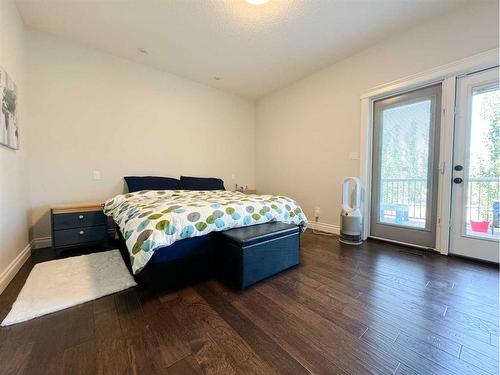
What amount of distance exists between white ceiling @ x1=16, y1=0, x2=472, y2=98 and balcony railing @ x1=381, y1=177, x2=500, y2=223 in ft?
5.86

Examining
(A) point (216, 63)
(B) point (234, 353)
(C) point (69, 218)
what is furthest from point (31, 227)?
(A) point (216, 63)

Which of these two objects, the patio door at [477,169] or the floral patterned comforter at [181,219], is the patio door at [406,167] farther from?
the floral patterned comforter at [181,219]

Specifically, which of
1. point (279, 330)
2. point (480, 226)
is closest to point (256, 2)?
point (279, 330)

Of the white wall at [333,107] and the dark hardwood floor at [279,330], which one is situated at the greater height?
the white wall at [333,107]

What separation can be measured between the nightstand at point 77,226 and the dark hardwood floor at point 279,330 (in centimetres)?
77

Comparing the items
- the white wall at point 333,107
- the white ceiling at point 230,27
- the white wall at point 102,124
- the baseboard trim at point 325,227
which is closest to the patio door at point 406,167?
the white wall at point 333,107

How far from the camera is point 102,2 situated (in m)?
2.13

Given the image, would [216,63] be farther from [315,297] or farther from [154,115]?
[315,297]

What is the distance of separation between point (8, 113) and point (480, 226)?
15.2ft

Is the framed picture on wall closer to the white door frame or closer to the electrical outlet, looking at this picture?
the electrical outlet

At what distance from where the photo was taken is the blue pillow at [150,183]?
2992 mm

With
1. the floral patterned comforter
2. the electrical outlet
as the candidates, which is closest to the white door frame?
the electrical outlet

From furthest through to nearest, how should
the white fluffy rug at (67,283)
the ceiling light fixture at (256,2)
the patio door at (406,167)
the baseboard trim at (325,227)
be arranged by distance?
the baseboard trim at (325,227), the patio door at (406,167), the ceiling light fixture at (256,2), the white fluffy rug at (67,283)

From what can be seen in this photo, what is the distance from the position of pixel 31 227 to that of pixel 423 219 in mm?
4676
